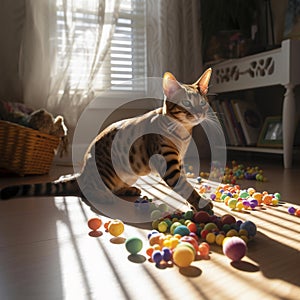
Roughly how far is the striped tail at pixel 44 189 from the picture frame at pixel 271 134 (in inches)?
54.9

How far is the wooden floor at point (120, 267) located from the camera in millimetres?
611

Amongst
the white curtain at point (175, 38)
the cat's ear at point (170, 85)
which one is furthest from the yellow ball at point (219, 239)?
the white curtain at point (175, 38)

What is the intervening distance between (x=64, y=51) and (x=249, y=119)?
1.34 metres

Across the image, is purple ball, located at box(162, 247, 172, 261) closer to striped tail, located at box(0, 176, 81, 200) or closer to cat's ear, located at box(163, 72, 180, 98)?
cat's ear, located at box(163, 72, 180, 98)

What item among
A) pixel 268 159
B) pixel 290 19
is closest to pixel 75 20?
Result: pixel 290 19

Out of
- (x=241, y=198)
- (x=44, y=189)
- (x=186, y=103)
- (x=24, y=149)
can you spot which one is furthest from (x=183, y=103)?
(x=24, y=149)

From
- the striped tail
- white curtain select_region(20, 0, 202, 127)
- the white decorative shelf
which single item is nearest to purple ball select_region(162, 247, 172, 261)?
the striped tail

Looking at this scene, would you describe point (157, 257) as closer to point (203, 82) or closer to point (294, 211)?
point (294, 211)

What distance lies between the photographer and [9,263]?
0.74m

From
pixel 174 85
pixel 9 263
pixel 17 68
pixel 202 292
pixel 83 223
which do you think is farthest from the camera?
pixel 17 68

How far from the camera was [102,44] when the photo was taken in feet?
8.21

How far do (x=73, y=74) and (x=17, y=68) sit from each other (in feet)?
1.16

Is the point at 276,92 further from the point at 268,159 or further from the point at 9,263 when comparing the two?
the point at 9,263

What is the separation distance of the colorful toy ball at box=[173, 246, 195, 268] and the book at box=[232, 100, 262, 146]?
75.5 inches
